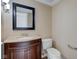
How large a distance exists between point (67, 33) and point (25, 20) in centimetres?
129

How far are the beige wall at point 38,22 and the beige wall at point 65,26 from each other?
19 centimetres

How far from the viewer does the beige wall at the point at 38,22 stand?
2.46 meters

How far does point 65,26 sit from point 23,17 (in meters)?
1.29

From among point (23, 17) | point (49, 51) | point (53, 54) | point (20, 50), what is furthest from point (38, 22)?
point (20, 50)

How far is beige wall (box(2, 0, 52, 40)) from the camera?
246 cm

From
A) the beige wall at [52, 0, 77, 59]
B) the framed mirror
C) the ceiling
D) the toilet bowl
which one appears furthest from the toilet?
the ceiling

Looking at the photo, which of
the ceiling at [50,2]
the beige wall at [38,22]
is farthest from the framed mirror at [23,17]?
the ceiling at [50,2]

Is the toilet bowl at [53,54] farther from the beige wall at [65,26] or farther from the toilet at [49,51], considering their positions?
the beige wall at [65,26]

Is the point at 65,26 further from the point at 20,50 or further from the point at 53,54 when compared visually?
the point at 20,50

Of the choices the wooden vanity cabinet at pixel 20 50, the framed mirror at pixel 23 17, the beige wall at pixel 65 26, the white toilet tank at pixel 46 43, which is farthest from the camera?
the white toilet tank at pixel 46 43

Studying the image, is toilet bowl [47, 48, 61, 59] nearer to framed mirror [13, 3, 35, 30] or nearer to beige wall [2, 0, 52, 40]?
beige wall [2, 0, 52, 40]

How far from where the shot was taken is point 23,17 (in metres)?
2.82

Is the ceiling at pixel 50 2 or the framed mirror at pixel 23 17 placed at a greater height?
the ceiling at pixel 50 2

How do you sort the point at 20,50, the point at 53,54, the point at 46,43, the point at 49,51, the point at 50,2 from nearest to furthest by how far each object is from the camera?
the point at 20,50
the point at 53,54
the point at 49,51
the point at 46,43
the point at 50,2
